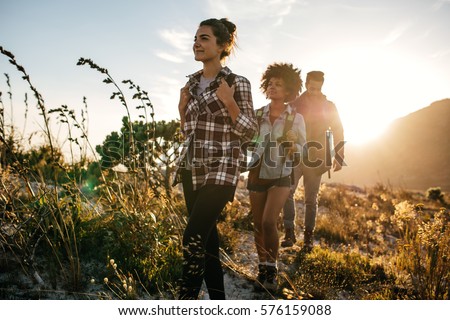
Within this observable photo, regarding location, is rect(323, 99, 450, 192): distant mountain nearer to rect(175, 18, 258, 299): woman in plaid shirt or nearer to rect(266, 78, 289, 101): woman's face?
rect(266, 78, 289, 101): woman's face

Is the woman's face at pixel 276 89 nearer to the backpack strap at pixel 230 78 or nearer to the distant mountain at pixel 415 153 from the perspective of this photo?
the backpack strap at pixel 230 78

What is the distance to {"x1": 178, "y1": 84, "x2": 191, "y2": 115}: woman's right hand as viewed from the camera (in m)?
2.65

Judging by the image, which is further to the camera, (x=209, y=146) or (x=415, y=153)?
(x=415, y=153)

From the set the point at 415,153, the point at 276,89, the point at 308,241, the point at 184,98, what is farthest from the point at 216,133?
the point at 415,153

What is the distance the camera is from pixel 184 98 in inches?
104

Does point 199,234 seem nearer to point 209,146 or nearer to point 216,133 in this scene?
point 209,146

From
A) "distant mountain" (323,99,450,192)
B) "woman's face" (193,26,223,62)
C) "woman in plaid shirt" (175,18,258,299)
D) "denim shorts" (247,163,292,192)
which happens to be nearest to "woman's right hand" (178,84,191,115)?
"woman in plaid shirt" (175,18,258,299)

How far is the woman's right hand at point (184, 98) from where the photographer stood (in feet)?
8.68

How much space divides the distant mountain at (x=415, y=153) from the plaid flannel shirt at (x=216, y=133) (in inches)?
1626

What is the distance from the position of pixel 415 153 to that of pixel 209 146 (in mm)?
55145

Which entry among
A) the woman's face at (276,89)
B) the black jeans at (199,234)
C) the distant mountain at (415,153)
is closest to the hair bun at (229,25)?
the woman's face at (276,89)

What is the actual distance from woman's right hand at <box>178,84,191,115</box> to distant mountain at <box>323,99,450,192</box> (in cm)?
4134

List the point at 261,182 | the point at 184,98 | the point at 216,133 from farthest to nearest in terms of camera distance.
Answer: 1. the point at 261,182
2. the point at 184,98
3. the point at 216,133

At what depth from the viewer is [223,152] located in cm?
240
